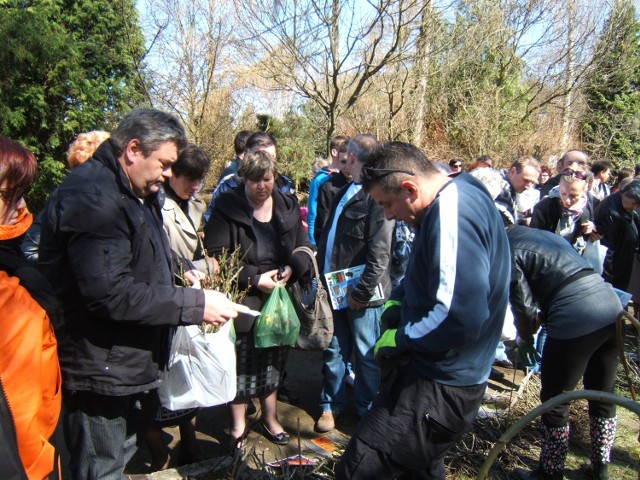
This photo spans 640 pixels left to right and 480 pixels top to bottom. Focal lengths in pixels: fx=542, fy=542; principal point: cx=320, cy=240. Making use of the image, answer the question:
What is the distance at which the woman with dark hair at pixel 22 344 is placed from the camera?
1416 mm

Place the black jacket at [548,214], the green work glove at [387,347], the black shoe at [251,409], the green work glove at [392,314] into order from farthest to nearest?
the black jacket at [548,214] → the black shoe at [251,409] → the green work glove at [392,314] → the green work glove at [387,347]

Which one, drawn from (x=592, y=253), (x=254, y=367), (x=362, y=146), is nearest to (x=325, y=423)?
(x=254, y=367)

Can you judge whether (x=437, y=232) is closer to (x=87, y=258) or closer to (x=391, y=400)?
(x=391, y=400)

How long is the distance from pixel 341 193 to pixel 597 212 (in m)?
3.75

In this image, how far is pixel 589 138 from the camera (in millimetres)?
24172

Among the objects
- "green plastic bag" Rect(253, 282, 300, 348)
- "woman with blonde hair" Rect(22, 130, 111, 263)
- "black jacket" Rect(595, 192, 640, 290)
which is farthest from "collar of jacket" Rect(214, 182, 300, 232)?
"black jacket" Rect(595, 192, 640, 290)

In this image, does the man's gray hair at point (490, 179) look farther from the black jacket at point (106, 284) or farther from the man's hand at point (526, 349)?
the black jacket at point (106, 284)

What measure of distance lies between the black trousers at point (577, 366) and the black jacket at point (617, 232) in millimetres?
3125

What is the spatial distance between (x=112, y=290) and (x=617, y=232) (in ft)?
18.9

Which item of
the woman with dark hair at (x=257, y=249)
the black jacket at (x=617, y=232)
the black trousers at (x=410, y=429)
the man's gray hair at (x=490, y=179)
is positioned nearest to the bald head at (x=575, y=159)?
the man's gray hair at (x=490, y=179)

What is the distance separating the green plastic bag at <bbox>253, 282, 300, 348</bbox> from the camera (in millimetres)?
3299

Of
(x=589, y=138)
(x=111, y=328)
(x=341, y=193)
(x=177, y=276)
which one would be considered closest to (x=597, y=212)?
(x=341, y=193)

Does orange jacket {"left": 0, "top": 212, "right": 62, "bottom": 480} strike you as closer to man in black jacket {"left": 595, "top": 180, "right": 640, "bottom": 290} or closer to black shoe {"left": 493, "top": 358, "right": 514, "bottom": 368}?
black shoe {"left": 493, "top": 358, "right": 514, "bottom": 368}

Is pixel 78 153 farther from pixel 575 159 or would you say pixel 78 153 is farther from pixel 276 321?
pixel 575 159
